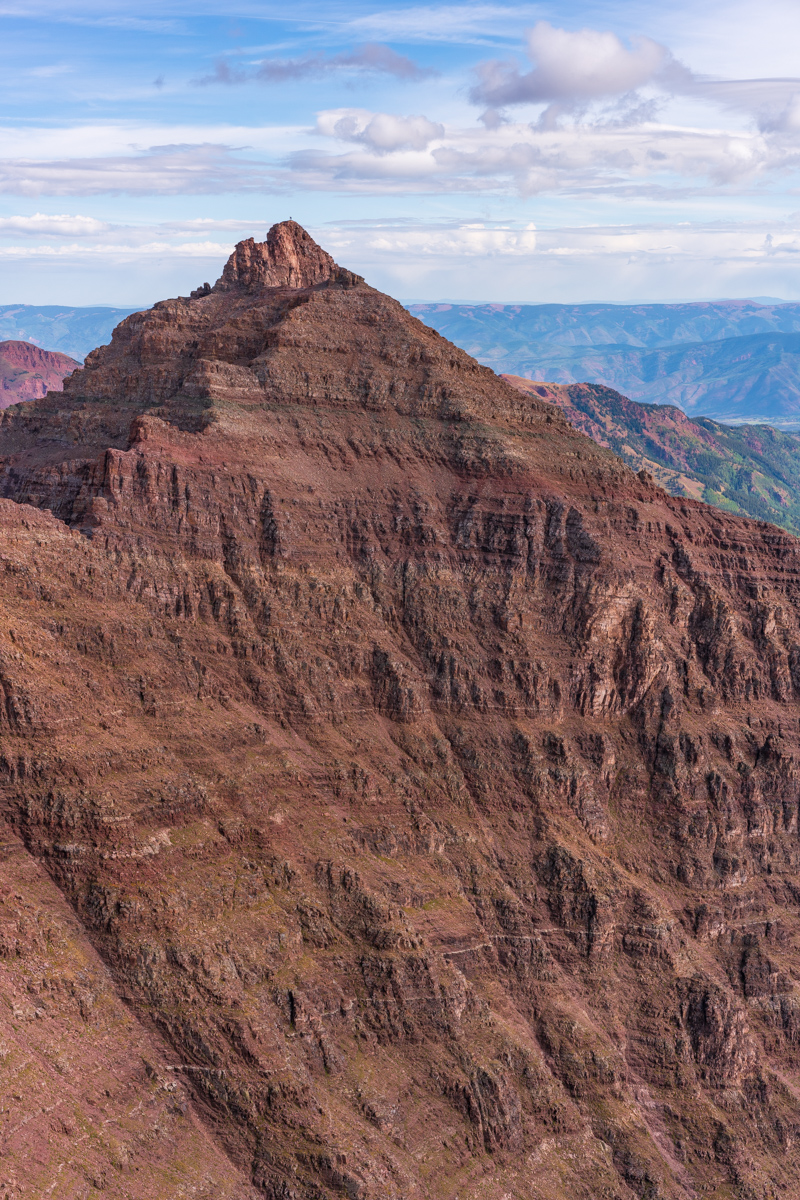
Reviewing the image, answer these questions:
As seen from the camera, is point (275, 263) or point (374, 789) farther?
point (275, 263)

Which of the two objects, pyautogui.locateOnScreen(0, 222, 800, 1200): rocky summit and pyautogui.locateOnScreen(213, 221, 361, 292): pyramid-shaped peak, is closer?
A: pyautogui.locateOnScreen(0, 222, 800, 1200): rocky summit

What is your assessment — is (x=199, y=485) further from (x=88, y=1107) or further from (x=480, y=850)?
(x=88, y=1107)

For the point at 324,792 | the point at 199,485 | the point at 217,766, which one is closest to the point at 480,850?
the point at 324,792

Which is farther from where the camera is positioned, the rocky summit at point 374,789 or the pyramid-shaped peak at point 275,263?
the pyramid-shaped peak at point 275,263

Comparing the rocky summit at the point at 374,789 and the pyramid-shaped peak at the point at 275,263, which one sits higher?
the pyramid-shaped peak at the point at 275,263

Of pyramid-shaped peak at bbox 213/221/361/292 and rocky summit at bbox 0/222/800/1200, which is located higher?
pyramid-shaped peak at bbox 213/221/361/292
